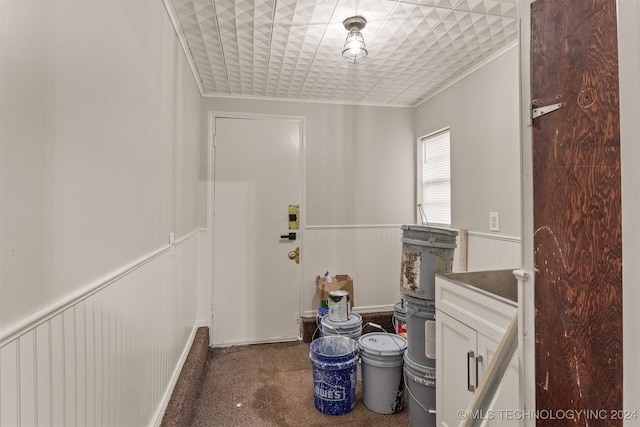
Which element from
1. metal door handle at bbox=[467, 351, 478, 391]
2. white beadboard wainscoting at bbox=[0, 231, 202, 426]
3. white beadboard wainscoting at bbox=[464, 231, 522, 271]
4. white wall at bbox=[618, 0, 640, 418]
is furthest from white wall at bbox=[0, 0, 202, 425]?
white beadboard wainscoting at bbox=[464, 231, 522, 271]

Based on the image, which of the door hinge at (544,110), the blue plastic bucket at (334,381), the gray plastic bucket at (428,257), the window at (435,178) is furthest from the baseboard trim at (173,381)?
the window at (435,178)

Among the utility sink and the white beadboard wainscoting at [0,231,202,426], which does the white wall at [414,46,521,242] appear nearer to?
the utility sink

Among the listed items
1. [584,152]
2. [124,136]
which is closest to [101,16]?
[124,136]

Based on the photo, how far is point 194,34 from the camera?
6.85ft

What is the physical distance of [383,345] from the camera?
84.0 inches

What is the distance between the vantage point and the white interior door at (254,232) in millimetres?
3088

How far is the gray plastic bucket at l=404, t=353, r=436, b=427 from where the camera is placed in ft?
5.95

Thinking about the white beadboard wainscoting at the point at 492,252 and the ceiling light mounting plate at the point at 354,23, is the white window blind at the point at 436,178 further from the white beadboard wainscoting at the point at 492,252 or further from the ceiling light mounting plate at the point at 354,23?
the ceiling light mounting plate at the point at 354,23

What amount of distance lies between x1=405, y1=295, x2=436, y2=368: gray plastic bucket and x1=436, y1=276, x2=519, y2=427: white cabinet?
0.10m

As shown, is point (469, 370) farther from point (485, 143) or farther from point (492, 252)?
point (485, 143)

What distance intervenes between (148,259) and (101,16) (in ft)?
3.16

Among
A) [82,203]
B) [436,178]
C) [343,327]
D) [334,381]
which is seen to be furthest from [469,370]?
[436,178]

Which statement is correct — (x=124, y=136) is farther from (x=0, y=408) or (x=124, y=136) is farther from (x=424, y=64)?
(x=424, y=64)

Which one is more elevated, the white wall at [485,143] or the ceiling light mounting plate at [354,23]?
the ceiling light mounting plate at [354,23]
